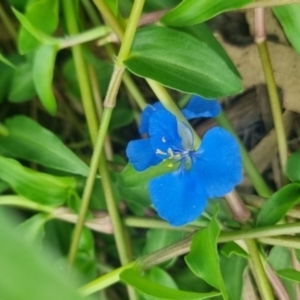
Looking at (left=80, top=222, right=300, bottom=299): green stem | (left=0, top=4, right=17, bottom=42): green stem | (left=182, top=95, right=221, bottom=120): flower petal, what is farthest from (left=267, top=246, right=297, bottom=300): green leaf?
(left=0, top=4, right=17, bottom=42): green stem

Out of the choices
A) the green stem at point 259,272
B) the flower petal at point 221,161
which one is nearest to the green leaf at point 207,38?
the flower petal at point 221,161

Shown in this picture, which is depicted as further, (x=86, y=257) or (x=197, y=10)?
(x=86, y=257)

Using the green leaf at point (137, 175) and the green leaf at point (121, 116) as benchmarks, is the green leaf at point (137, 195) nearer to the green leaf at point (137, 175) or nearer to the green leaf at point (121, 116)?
the green leaf at point (137, 175)

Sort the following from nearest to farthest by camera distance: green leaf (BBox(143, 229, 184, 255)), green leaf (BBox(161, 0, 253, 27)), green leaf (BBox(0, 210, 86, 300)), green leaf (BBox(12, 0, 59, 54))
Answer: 1. green leaf (BBox(0, 210, 86, 300))
2. green leaf (BBox(161, 0, 253, 27))
3. green leaf (BBox(12, 0, 59, 54))
4. green leaf (BBox(143, 229, 184, 255))

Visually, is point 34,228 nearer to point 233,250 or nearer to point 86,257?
point 86,257

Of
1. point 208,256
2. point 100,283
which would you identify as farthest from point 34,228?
point 208,256

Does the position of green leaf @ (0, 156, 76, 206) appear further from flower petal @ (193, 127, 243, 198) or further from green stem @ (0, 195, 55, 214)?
flower petal @ (193, 127, 243, 198)

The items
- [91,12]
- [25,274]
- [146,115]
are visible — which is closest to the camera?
[25,274]
